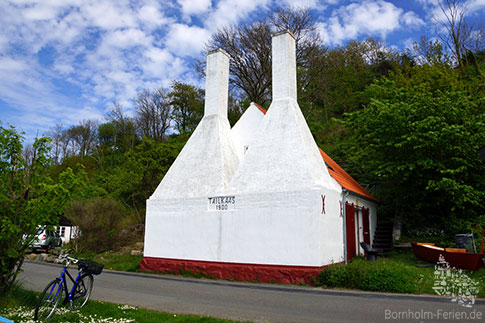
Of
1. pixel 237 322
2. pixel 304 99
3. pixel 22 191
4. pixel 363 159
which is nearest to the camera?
pixel 237 322

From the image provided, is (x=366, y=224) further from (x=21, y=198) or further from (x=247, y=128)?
(x=21, y=198)

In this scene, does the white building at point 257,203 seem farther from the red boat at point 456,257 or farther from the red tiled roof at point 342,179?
the red boat at point 456,257

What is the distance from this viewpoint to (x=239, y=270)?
11.7 meters

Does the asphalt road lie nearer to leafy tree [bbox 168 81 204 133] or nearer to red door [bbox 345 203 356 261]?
red door [bbox 345 203 356 261]

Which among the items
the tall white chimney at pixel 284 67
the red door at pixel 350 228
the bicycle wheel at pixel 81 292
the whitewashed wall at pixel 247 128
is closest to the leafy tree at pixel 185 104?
the whitewashed wall at pixel 247 128

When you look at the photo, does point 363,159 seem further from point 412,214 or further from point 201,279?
point 201,279

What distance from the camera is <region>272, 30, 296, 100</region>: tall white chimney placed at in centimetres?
1387

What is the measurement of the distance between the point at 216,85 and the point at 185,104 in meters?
28.3

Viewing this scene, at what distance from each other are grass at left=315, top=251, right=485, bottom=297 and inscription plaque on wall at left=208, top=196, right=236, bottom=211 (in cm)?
394

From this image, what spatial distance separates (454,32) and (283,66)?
2902 cm

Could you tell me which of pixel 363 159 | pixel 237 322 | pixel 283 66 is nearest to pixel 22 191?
pixel 237 322

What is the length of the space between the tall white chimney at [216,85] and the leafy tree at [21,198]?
874 cm

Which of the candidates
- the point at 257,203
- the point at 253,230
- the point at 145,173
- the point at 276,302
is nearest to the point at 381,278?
the point at 276,302

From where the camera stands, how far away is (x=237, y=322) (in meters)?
5.96
